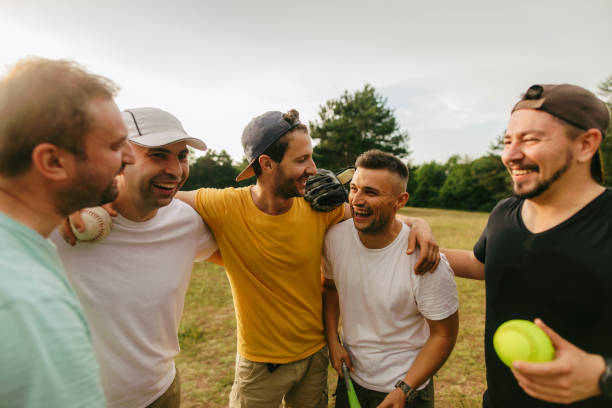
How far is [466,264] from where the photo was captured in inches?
106

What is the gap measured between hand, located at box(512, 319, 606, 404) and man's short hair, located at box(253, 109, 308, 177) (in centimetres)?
255

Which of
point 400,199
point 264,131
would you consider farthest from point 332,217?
point 264,131

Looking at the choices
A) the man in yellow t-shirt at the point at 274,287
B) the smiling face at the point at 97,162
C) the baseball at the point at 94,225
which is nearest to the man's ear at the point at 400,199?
the man in yellow t-shirt at the point at 274,287

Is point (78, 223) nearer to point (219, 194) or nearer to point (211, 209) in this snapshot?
point (211, 209)

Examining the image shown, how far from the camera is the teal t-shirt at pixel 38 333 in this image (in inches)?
37.0

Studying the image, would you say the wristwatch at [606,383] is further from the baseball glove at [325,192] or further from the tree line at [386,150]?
the tree line at [386,150]

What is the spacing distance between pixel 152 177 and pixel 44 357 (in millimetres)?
1536

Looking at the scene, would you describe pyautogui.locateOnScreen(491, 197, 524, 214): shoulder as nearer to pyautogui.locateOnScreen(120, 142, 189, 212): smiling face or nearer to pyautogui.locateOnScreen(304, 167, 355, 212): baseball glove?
pyautogui.locateOnScreen(304, 167, 355, 212): baseball glove

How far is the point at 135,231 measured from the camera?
7.41ft

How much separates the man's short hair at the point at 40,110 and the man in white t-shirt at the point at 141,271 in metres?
0.90

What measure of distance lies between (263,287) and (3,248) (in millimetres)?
2025

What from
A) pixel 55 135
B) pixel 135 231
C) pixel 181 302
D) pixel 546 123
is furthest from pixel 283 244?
pixel 546 123

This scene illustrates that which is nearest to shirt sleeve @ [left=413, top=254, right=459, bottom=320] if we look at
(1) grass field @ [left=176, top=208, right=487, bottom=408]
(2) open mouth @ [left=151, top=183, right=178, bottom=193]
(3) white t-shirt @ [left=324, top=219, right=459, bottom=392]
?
(3) white t-shirt @ [left=324, top=219, right=459, bottom=392]

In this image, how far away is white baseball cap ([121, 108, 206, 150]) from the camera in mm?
2297
